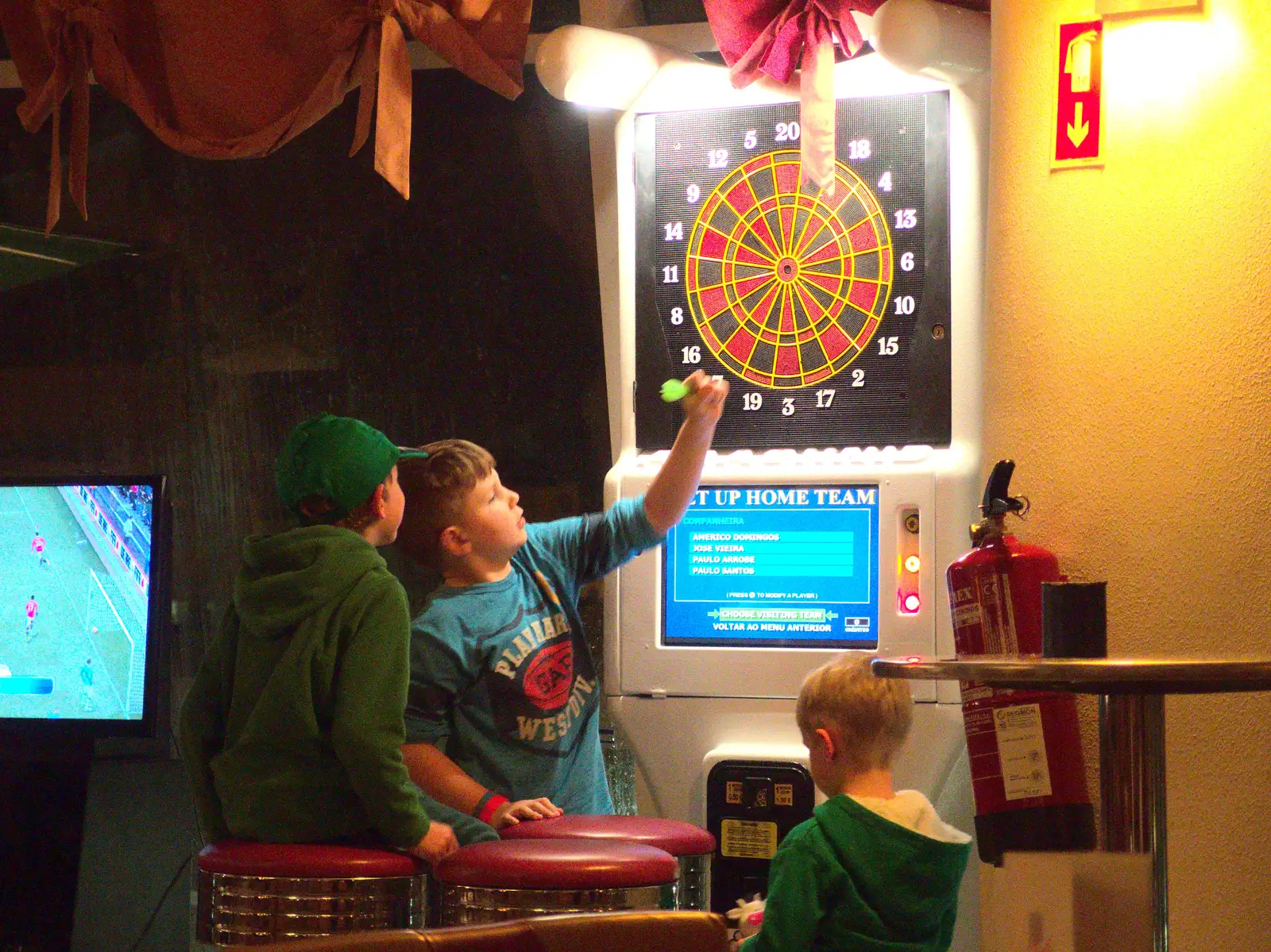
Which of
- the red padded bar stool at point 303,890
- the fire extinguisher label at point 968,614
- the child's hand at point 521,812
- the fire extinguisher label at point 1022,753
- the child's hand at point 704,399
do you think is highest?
the child's hand at point 704,399

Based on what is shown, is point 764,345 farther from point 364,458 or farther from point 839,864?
point 839,864

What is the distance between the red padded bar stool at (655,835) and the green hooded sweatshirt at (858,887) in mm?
263

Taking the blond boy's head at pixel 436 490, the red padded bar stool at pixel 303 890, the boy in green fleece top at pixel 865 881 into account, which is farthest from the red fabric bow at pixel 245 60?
the boy in green fleece top at pixel 865 881

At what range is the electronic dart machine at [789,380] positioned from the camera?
2.32 metres

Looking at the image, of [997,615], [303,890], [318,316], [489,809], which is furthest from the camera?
[318,316]

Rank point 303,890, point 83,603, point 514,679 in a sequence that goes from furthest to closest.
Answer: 1. point 83,603
2. point 514,679
3. point 303,890

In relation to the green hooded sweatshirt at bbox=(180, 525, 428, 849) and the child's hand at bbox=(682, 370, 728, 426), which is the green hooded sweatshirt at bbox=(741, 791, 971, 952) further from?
the child's hand at bbox=(682, 370, 728, 426)

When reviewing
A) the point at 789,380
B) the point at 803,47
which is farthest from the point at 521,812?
the point at 803,47

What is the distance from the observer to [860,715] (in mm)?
1921

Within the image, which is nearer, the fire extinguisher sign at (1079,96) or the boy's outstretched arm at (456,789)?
the fire extinguisher sign at (1079,96)

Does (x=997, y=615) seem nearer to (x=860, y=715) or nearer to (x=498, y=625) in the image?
(x=860, y=715)

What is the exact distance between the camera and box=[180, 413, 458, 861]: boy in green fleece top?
1.91 meters

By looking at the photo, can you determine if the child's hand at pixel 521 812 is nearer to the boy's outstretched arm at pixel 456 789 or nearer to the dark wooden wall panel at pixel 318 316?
the boy's outstretched arm at pixel 456 789

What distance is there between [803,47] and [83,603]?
200 cm
